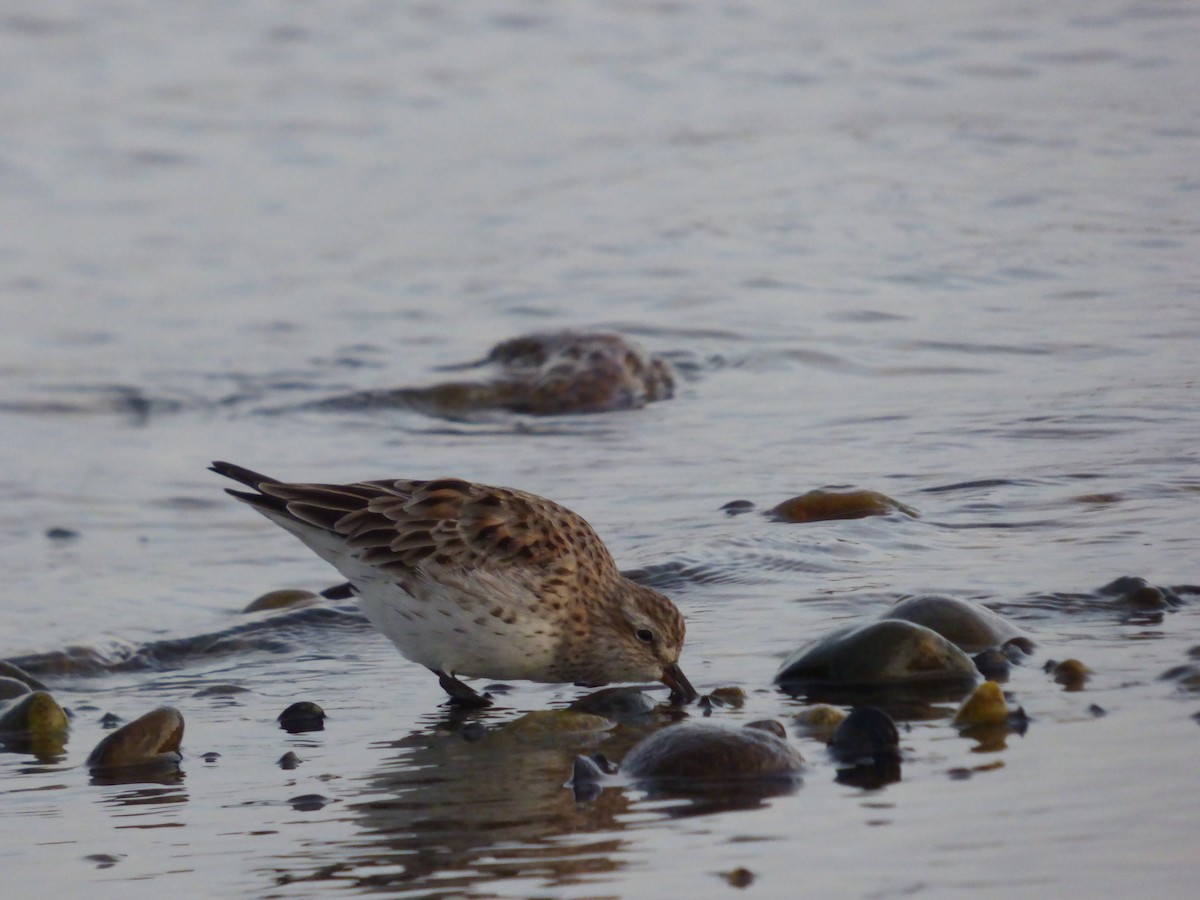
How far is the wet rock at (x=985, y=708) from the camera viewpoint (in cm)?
524

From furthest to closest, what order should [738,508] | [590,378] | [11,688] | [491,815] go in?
[590,378], [738,508], [11,688], [491,815]

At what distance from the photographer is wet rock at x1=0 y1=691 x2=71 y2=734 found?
20.6ft

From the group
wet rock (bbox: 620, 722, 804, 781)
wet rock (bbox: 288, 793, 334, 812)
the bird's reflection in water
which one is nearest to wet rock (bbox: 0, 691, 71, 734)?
the bird's reflection in water

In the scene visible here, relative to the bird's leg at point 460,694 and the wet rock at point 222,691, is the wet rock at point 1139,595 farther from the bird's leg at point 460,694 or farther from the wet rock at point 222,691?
the wet rock at point 222,691

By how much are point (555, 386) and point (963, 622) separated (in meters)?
6.11

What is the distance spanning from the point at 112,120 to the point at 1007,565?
16789 millimetres

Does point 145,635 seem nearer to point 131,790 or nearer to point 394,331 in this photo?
point 131,790

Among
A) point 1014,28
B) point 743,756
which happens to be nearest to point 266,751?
point 743,756

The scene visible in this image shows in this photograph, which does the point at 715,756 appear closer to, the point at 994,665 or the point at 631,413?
the point at 994,665

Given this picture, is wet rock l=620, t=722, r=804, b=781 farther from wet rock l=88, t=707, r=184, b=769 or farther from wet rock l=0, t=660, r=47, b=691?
wet rock l=0, t=660, r=47, b=691

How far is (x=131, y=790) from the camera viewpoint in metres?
5.52

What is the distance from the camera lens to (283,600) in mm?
7965

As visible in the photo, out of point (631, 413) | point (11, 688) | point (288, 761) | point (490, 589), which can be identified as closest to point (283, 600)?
point (11, 688)

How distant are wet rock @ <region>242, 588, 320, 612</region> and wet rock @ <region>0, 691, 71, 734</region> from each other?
165cm
